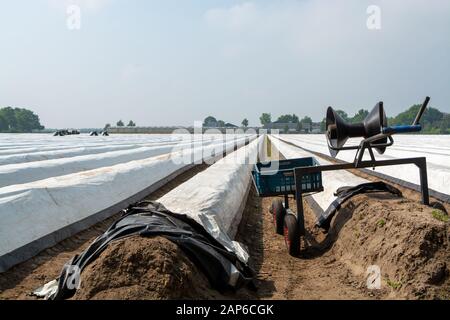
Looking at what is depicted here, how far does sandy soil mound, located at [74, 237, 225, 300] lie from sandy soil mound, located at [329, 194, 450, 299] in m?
1.55

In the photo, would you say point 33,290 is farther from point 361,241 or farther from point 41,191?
point 361,241

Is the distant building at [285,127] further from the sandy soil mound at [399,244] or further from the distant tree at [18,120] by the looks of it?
the sandy soil mound at [399,244]

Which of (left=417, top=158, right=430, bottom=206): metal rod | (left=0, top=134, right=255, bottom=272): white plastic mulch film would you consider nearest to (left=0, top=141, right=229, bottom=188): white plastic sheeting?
(left=0, top=134, right=255, bottom=272): white plastic mulch film

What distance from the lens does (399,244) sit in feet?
11.2

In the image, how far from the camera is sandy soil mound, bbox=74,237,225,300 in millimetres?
2766

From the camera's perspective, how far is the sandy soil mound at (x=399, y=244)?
3.03 m

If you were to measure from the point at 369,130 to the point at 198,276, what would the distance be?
2458mm

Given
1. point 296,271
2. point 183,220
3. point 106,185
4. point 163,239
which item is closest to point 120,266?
point 163,239

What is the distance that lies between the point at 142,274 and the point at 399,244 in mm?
2216

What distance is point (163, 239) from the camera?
3.23 metres

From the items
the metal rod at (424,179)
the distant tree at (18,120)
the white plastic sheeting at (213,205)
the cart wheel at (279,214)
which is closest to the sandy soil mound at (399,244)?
the metal rod at (424,179)

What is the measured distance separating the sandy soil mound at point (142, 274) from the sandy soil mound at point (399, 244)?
5.08ft

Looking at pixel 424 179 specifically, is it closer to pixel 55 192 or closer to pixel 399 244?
pixel 399 244

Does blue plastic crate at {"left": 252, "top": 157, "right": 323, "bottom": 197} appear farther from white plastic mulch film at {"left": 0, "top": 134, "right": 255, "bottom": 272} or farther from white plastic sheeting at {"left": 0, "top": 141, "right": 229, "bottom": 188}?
white plastic sheeting at {"left": 0, "top": 141, "right": 229, "bottom": 188}
